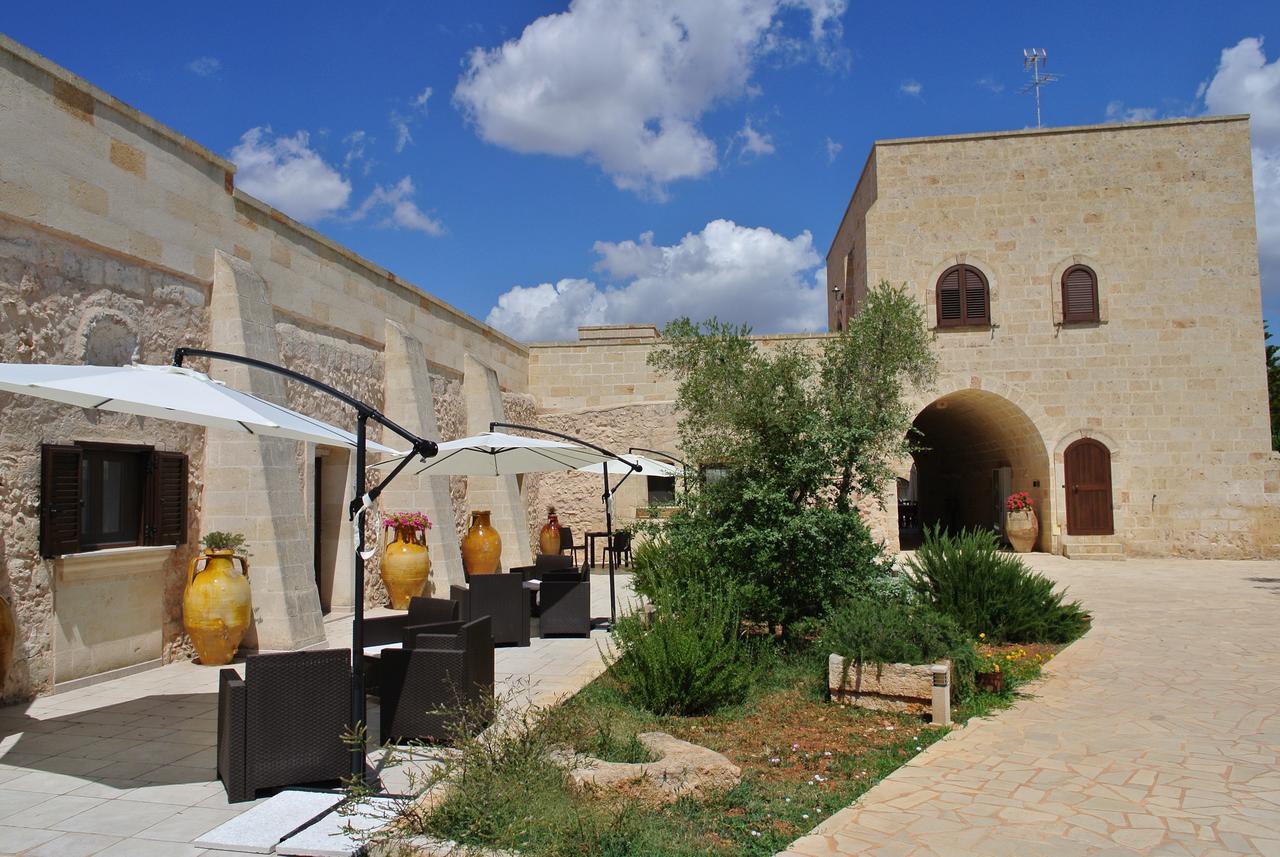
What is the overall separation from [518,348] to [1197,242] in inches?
470

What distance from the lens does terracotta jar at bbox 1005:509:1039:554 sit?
16031mm

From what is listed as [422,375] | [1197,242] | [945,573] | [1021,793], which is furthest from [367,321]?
[1197,242]

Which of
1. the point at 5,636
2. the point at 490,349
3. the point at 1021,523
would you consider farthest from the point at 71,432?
the point at 1021,523

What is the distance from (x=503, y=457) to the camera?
845 centimetres

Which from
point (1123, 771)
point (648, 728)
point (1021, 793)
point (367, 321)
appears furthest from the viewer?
point (367, 321)

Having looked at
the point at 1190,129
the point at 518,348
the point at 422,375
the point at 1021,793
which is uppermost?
the point at 1190,129

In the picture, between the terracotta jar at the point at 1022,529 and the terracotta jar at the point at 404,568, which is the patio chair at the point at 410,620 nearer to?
the terracotta jar at the point at 404,568

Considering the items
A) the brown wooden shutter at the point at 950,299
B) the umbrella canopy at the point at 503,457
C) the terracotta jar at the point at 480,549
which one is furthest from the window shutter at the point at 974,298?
the umbrella canopy at the point at 503,457

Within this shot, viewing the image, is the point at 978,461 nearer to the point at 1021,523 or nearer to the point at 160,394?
the point at 1021,523

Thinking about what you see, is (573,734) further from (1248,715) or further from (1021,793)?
(1248,715)

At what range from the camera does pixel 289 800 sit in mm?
3842

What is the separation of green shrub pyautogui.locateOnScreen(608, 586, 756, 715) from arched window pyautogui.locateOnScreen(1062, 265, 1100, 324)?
40.7ft

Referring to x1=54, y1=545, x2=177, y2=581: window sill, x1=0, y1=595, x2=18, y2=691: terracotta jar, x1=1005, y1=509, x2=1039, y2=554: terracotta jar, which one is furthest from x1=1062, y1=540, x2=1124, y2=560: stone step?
x1=0, y1=595, x2=18, y2=691: terracotta jar

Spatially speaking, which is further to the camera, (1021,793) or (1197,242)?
(1197,242)
